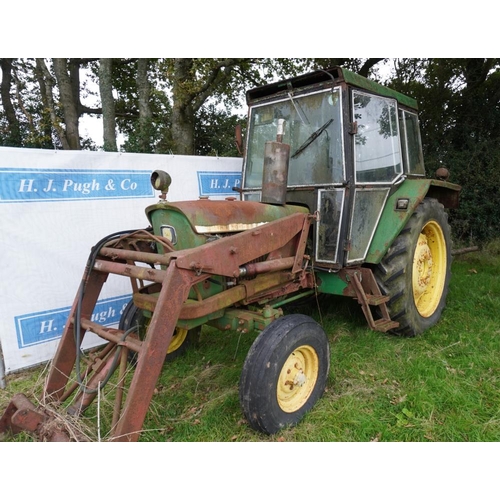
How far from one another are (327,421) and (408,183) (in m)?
2.22

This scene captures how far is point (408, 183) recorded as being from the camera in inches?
138

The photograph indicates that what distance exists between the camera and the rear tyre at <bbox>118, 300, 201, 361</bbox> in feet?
9.83

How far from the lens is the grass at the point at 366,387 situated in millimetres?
2299

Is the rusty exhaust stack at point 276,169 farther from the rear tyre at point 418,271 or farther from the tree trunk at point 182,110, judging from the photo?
the tree trunk at point 182,110

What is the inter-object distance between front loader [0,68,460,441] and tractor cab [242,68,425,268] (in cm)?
1

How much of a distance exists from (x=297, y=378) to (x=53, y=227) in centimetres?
254

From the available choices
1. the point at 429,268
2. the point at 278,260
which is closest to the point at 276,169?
the point at 278,260

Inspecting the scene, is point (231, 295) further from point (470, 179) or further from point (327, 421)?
point (470, 179)

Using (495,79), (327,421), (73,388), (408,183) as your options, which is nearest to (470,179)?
(495,79)

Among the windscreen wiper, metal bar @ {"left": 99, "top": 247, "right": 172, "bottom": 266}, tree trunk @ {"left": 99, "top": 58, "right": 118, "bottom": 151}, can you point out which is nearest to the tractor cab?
the windscreen wiper

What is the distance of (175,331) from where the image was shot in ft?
11.1

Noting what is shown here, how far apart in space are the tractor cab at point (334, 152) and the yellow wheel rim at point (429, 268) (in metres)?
0.70

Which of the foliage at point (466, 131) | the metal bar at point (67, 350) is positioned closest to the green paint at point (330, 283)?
the metal bar at point (67, 350)

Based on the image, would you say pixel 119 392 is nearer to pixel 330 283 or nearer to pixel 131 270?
pixel 131 270
